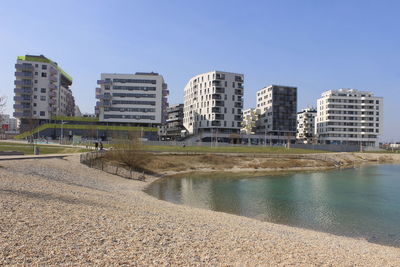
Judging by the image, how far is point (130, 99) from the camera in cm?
14475

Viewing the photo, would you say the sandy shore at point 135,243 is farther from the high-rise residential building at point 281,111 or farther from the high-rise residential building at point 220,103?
the high-rise residential building at point 281,111

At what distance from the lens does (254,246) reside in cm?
1490

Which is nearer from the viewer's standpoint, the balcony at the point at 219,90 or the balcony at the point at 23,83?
the balcony at the point at 23,83

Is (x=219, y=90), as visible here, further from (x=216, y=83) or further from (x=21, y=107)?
(x=21, y=107)

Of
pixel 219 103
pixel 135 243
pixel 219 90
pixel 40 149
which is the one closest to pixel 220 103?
pixel 219 103

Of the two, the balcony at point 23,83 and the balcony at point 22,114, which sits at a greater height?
the balcony at point 23,83

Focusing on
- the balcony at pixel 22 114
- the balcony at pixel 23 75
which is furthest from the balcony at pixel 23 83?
the balcony at pixel 22 114

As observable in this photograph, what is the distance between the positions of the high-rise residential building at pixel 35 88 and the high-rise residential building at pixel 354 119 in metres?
146

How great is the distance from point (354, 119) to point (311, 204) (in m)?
169

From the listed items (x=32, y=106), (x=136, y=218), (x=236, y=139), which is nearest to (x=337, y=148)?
(x=236, y=139)

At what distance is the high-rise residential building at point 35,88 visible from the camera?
448 feet

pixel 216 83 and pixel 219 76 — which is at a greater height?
pixel 219 76

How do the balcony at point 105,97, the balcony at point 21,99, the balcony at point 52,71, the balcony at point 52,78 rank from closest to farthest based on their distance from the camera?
the balcony at point 21,99
the balcony at point 105,97
the balcony at point 52,78
the balcony at point 52,71

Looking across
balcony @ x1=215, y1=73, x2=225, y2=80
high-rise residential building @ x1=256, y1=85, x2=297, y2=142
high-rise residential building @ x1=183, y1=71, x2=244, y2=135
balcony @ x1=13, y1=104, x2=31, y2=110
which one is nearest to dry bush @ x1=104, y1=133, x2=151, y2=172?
high-rise residential building @ x1=183, y1=71, x2=244, y2=135
